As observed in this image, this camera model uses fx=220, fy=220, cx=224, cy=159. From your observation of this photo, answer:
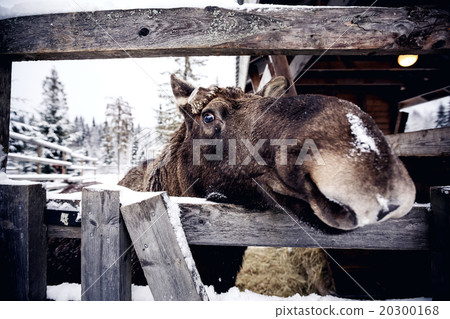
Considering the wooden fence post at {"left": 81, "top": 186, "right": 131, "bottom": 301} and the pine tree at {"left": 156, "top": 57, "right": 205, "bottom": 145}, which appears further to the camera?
the pine tree at {"left": 156, "top": 57, "right": 205, "bottom": 145}

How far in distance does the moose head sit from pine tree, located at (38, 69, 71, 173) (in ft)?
65.7

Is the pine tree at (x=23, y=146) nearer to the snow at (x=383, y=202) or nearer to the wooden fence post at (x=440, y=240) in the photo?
the snow at (x=383, y=202)

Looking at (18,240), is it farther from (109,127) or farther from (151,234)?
(109,127)

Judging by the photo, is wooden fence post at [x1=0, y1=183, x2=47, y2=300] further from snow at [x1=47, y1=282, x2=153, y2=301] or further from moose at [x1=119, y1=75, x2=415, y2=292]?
moose at [x1=119, y1=75, x2=415, y2=292]

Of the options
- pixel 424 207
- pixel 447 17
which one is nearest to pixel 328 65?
pixel 447 17

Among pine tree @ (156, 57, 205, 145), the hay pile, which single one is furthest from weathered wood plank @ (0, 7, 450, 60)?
pine tree @ (156, 57, 205, 145)

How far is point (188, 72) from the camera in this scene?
12148 mm

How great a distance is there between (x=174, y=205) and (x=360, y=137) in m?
1.08

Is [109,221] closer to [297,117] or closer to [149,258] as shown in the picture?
[149,258]

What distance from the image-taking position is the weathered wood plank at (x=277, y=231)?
138cm

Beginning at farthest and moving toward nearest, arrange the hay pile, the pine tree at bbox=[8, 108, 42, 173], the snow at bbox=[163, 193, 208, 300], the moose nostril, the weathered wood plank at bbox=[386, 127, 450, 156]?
1. the pine tree at bbox=[8, 108, 42, 173]
2. the hay pile
3. the weathered wood plank at bbox=[386, 127, 450, 156]
4. the snow at bbox=[163, 193, 208, 300]
5. the moose nostril

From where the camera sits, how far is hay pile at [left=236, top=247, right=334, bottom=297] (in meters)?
4.01

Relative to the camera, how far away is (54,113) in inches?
716

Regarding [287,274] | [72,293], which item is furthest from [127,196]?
[287,274]
